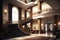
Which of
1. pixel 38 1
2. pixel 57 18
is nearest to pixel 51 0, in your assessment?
pixel 57 18

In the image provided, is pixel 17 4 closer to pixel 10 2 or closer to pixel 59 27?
pixel 10 2

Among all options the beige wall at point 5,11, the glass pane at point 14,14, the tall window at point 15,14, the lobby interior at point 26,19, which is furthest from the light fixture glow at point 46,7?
the beige wall at point 5,11

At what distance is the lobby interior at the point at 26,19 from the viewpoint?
21312mm

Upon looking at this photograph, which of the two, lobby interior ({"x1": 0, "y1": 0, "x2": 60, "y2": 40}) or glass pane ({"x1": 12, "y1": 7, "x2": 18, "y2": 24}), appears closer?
lobby interior ({"x1": 0, "y1": 0, "x2": 60, "y2": 40})

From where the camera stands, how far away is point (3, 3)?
2427 centimetres

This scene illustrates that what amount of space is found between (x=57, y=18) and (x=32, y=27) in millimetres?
8622

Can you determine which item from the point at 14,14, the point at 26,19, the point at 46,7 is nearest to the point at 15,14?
the point at 14,14

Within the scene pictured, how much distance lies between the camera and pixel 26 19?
2731 centimetres

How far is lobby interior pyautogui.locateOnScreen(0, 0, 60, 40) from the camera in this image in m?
21.3

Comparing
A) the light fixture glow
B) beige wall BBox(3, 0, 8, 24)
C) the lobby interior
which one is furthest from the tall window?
the light fixture glow

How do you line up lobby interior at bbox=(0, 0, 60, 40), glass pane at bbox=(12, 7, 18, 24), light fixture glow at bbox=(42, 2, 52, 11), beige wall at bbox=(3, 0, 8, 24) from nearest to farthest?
lobby interior at bbox=(0, 0, 60, 40) < beige wall at bbox=(3, 0, 8, 24) < glass pane at bbox=(12, 7, 18, 24) < light fixture glow at bbox=(42, 2, 52, 11)

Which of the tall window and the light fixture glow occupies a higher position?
the light fixture glow

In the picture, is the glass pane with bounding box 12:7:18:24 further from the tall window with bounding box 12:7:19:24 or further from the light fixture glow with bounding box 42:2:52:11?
the light fixture glow with bounding box 42:2:52:11

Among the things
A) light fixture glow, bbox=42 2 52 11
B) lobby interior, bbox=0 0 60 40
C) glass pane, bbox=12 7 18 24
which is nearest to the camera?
lobby interior, bbox=0 0 60 40
